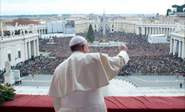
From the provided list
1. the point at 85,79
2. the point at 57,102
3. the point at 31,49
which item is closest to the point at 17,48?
the point at 31,49

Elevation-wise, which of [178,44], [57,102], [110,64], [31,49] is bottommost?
[31,49]

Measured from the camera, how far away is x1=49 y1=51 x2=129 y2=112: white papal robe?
5.60ft

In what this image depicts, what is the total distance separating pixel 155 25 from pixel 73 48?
161 feet

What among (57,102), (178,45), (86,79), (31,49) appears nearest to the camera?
(86,79)

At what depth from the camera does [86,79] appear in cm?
171

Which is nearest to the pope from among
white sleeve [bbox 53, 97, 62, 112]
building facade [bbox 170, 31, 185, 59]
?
white sleeve [bbox 53, 97, 62, 112]

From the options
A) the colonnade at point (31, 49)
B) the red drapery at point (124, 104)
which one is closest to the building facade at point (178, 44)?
the colonnade at point (31, 49)

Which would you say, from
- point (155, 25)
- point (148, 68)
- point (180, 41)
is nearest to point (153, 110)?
point (148, 68)

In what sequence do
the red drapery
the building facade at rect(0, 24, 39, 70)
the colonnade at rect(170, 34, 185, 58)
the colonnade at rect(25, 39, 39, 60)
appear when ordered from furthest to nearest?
the colonnade at rect(25, 39, 39, 60) < the colonnade at rect(170, 34, 185, 58) < the building facade at rect(0, 24, 39, 70) < the red drapery

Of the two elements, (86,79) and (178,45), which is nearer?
(86,79)

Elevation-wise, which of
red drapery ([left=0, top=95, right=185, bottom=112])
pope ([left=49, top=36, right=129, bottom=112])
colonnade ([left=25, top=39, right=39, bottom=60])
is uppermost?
pope ([left=49, top=36, right=129, bottom=112])

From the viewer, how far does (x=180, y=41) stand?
25.1 m

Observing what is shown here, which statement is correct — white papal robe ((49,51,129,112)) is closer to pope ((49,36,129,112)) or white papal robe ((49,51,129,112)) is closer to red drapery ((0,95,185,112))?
pope ((49,36,129,112))

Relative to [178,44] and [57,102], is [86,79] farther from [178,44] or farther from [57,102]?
[178,44]
